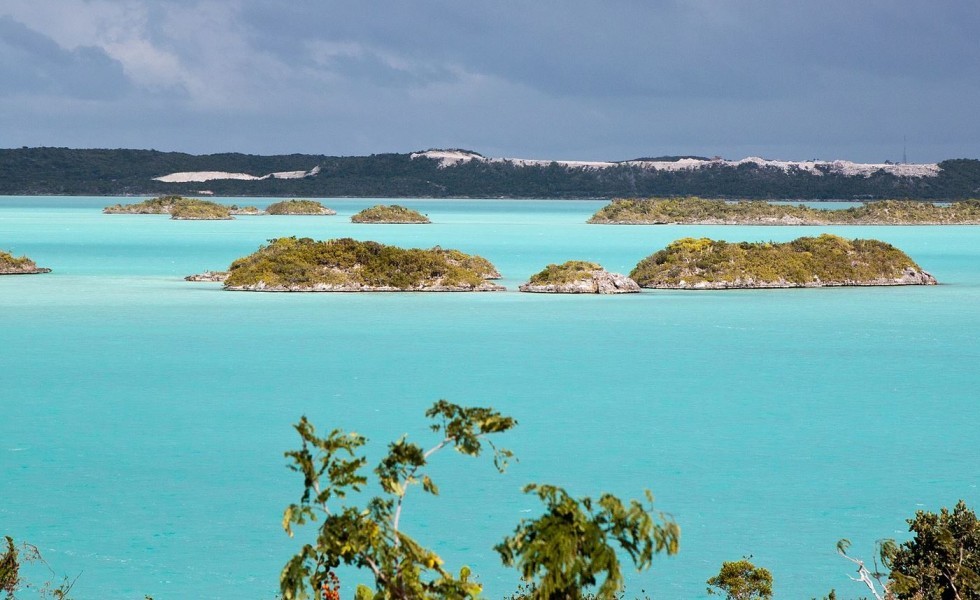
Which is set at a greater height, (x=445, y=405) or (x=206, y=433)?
(x=445, y=405)

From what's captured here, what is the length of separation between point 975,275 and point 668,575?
46.4m

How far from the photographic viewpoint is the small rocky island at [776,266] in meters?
46.7

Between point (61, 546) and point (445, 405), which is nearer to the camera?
point (445, 405)

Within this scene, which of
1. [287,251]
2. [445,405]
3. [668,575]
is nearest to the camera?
[445,405]

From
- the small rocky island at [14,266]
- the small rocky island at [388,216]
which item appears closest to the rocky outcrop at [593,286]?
the small rocky island at [14,266]

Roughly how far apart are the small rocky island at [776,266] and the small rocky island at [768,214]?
230ft

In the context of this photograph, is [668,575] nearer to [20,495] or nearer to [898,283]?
[20,495]

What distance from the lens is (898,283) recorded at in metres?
48.9

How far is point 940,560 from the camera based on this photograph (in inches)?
434

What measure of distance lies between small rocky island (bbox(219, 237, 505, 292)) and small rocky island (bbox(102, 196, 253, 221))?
268ft

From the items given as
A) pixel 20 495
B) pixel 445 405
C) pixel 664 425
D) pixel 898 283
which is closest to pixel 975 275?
pixel 898 283

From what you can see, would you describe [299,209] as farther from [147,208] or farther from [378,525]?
[378,525]

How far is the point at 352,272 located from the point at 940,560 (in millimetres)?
34110

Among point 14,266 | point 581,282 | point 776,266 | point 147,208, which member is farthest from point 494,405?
point 147,208
